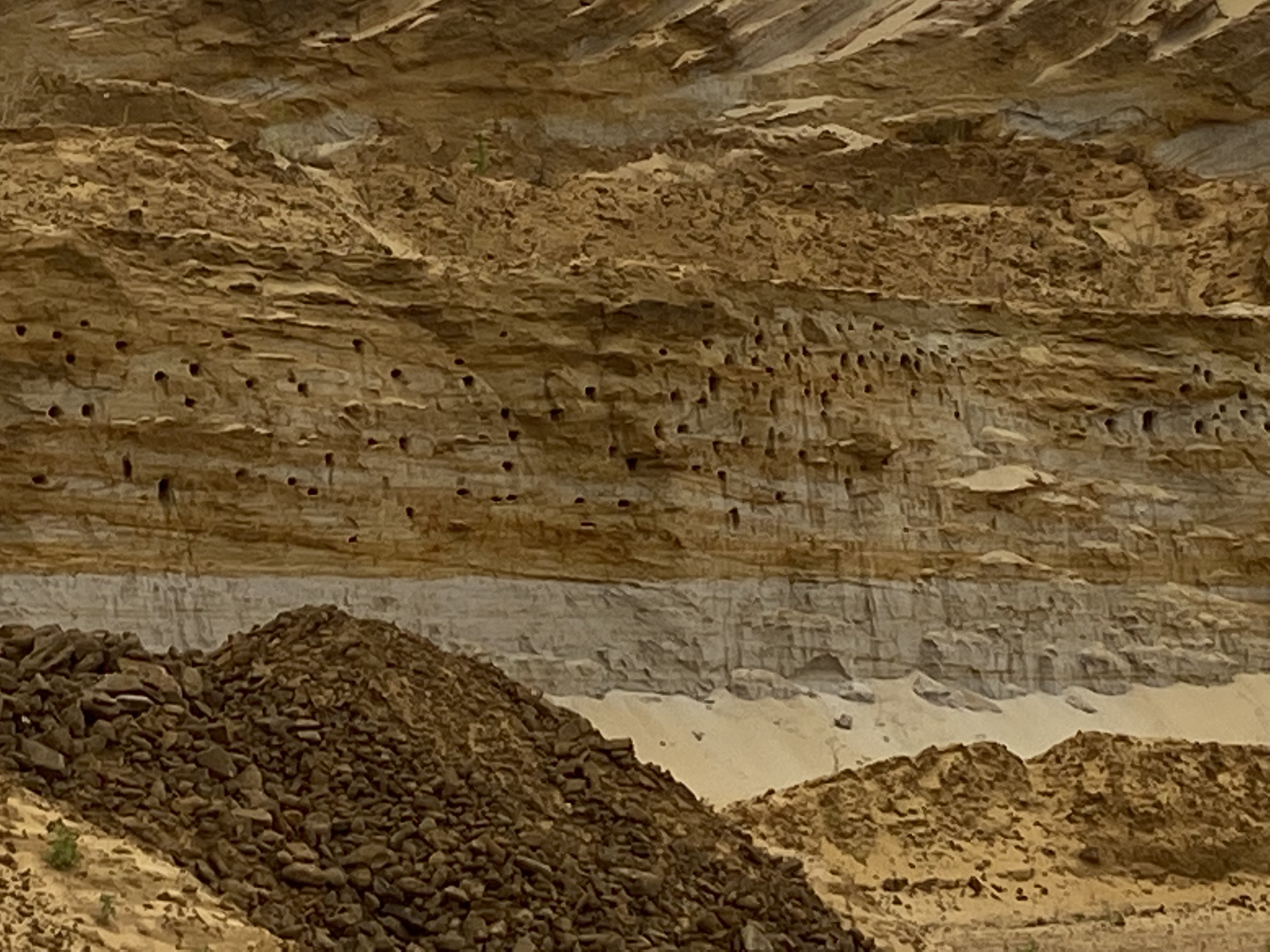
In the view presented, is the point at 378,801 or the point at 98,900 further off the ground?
the point at 98,900

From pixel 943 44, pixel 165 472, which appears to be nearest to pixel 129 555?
pixel 165 472

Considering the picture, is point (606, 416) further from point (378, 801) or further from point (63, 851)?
point (63, 851)

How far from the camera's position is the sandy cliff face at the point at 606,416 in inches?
826

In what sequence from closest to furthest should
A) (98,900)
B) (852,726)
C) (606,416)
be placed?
(98,900) → (852,726) → (606,416)

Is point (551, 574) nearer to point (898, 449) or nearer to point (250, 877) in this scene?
point (898, 449)

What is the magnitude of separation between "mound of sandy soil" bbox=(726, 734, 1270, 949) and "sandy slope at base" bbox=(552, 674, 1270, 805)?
1160mm

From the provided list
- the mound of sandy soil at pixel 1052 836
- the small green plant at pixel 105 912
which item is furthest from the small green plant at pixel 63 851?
the mound of sandy soil at pixel 1052 836

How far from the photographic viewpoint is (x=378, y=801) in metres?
13.0

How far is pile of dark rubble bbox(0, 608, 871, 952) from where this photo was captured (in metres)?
12.1

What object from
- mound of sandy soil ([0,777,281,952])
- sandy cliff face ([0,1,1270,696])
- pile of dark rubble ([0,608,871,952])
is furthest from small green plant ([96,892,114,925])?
sandy cliff face ([0,1,1270,696])

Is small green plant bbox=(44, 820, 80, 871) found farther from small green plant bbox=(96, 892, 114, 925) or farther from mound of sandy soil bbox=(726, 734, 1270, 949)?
mound of sandy soil bbox=(726, 734, 1270, 949)

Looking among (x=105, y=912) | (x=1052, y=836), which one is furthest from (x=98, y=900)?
(x=1052, y=836)

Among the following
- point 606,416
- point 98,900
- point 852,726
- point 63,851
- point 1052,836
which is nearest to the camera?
point 98,900

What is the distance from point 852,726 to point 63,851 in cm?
1226
